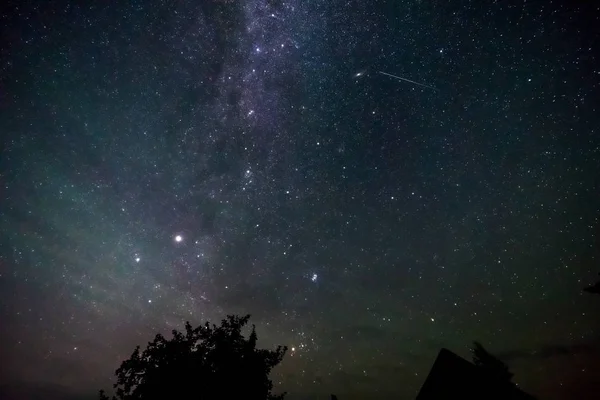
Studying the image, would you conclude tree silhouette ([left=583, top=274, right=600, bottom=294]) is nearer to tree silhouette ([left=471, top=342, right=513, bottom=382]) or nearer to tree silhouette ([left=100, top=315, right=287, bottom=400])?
tree silhouette ([left=100, top=315, right=287, bottom=400])

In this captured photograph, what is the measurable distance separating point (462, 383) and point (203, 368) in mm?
12225

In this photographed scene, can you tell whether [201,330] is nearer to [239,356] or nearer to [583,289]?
[239,356]

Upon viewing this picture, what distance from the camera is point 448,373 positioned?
14258 mm

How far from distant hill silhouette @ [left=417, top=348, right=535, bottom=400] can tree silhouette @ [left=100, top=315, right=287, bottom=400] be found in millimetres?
7996

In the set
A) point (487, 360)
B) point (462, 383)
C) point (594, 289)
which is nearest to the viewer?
point (594, 289)

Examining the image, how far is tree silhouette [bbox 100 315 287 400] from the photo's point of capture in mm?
15562

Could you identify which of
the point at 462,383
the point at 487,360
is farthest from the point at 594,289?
the point at 487,360

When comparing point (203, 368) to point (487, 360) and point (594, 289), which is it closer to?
point (594, 289)

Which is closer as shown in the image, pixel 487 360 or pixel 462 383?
pixel 462 383

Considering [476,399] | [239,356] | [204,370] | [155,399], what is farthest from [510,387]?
[155,399]

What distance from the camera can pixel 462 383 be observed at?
13.8 metres

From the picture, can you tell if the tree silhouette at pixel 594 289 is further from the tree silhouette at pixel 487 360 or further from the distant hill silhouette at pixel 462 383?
the tree silhouette at pixel 487 360

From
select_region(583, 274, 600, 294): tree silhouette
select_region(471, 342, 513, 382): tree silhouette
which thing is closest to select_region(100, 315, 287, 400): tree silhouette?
select_region(583, 274, 600, 294): tree silhouette

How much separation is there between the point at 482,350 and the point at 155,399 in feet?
89.1
